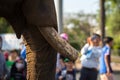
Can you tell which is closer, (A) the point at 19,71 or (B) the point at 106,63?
(A) the point at 19,71

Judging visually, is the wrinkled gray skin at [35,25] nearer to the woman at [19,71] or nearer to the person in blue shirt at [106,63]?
the woman at [19,71]

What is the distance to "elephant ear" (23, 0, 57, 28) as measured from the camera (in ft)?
15.8

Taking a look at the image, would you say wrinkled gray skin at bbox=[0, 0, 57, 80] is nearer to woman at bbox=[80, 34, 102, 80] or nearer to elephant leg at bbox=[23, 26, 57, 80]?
elephant leg at bbox=[23, 26, 57, 80]

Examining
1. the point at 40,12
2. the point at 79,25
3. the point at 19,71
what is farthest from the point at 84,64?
the point at 79,25

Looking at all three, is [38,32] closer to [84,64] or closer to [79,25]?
[84,64]

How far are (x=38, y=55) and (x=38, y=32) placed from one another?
0.23 metres

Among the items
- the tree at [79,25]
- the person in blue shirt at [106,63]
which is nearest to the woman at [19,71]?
the person in blue shirt at [106,63]

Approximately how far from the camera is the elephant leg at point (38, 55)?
16.1 ft

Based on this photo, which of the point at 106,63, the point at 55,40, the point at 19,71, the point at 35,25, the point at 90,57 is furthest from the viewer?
the point at 106,63

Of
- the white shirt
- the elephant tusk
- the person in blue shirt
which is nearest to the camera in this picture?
the elephant tusk

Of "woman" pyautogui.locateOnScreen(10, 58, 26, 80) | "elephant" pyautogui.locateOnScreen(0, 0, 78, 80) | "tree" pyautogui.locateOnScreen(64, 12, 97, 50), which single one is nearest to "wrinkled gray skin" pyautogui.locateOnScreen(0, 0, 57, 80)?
"elephant" pyautogui.locateOnScreen(0, 0, 78, 80)

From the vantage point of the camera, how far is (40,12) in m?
4.81

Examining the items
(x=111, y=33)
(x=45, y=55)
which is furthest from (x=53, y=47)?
(x=111, y=33)

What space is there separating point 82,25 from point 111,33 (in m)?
5.29
